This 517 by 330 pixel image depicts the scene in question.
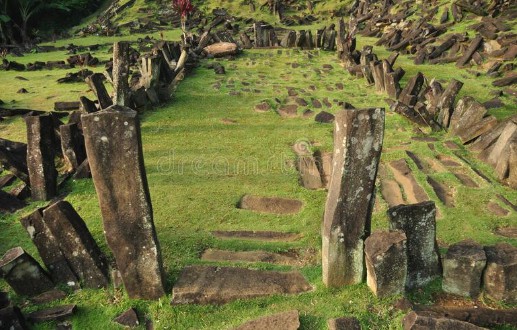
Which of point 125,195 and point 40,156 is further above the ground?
point 125,195

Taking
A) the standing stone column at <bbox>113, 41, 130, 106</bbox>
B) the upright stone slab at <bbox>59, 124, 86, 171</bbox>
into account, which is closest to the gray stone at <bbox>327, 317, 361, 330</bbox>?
the upright stone slab at <bbox>59, 124, 86, 171</bbox>

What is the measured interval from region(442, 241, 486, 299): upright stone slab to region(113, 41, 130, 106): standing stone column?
7.49 metres

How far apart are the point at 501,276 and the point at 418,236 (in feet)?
2.86

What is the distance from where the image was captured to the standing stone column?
9.32 metres

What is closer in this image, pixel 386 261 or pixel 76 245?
pixel 386 261

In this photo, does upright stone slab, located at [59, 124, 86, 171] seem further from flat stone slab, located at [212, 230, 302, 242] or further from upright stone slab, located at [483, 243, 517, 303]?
upright stone slab, located at [483, 243, 517, 303]

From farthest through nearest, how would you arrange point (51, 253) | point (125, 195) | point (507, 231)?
point (507, 231) < point (51, 253) < point (125, 195)

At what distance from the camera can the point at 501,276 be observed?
13.8ft

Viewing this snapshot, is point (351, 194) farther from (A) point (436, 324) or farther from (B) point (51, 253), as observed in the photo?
(B) point (51, 253)

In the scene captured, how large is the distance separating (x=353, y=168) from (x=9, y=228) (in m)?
5.12

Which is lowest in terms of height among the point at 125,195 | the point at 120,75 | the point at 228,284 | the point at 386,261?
the point at 228,284

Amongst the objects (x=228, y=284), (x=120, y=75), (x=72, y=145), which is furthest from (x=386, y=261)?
(x=120, y=75)

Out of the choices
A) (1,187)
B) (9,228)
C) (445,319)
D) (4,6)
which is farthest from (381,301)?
(4,6)

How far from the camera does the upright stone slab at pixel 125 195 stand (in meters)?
3.89
